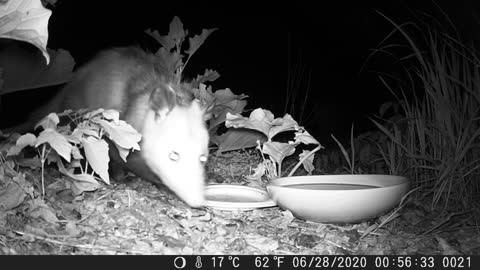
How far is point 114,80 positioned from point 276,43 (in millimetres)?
2143

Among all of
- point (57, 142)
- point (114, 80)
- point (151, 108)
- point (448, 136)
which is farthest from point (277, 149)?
point (57, 142)

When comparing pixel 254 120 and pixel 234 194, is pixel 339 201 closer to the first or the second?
pixel 234 194

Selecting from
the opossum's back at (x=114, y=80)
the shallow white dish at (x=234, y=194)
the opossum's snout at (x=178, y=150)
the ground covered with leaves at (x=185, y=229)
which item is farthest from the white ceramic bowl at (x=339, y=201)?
the opossum's back at (x=114, y=80)

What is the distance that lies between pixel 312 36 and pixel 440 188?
2.40 m

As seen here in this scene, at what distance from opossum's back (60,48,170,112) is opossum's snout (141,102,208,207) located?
24 cm

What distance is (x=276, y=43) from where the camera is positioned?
171 inches

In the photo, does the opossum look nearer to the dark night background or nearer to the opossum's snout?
the opossum's snout

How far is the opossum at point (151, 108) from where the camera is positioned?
2.16 metres

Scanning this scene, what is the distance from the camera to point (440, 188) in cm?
211

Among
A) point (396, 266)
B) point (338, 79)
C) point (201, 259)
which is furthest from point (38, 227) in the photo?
point (338, 79)

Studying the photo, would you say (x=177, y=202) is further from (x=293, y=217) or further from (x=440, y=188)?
(x=440, y=188)

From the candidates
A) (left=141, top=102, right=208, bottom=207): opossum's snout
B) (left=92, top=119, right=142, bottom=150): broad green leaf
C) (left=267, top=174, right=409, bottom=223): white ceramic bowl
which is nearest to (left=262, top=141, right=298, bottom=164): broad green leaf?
(left=141, top=102, right=208, bottom=207): opossum's snout

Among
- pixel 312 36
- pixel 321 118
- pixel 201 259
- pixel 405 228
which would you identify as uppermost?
pixel 312 36

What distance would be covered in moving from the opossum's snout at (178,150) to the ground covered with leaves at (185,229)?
0.28 feet
